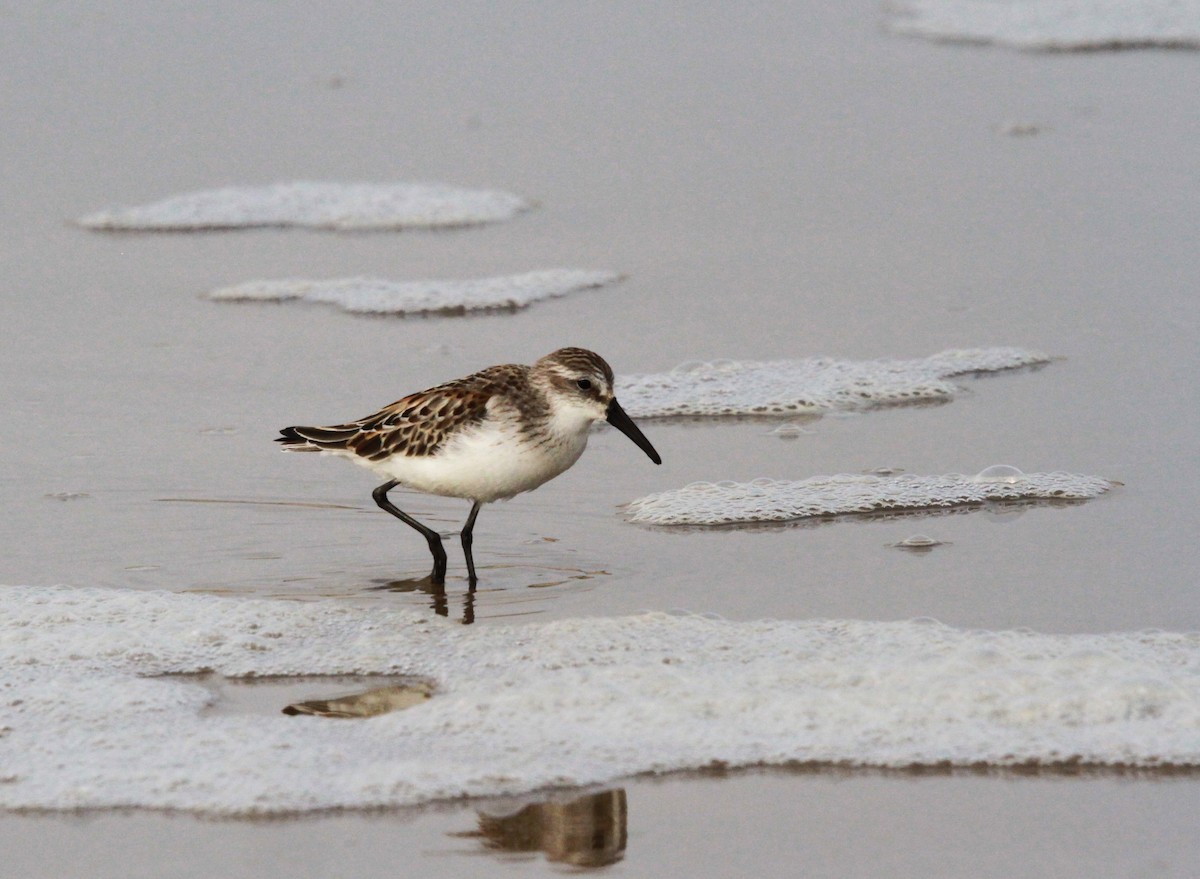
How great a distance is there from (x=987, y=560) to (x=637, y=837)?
2224 mm

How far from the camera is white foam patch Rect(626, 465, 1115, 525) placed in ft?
21.4

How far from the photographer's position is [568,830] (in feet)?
14.1

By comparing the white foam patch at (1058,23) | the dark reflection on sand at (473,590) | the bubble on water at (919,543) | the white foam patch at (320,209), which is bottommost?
the dark reflection on sand at (473,590)

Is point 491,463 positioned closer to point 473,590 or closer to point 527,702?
point 473,590

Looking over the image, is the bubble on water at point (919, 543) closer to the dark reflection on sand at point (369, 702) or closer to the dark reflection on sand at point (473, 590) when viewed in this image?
the dark reflection on sand at point (473, 590)

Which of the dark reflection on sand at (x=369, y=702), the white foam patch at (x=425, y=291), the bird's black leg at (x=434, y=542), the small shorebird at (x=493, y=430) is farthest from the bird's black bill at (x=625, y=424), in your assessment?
the white foam patch at (x=425, y=291)

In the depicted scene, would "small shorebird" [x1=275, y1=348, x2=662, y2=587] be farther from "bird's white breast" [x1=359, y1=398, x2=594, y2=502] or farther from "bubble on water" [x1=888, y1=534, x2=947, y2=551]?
"bubble on water" [x1=888, y1=534, x2=947, y2=551]

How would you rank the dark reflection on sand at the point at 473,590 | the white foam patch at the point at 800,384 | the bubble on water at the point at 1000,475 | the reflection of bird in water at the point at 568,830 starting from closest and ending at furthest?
1. the reflection of bird in water at the point at 568,830
2. the dark reflection on sand at the point at 473,590
3. the bubble on water at the point at 1000,475
4. the white foam patch at the point at 800,384

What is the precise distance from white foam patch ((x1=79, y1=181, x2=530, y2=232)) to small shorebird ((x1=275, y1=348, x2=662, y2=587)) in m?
4.41

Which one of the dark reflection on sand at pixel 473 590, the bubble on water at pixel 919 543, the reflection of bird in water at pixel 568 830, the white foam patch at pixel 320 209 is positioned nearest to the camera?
the reflection of bird in water at pixel 568 830

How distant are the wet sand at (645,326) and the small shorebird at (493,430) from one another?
0.32 metres

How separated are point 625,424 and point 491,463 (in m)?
0.50

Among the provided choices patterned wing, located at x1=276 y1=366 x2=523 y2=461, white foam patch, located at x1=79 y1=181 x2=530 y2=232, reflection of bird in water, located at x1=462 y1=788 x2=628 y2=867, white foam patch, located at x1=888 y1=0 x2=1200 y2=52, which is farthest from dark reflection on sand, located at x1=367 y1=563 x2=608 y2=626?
white foam patch, located at x1=888 y1=0 x2=1200 y2=52

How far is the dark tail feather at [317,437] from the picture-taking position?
6324 mm
